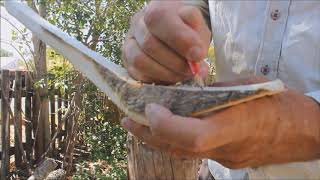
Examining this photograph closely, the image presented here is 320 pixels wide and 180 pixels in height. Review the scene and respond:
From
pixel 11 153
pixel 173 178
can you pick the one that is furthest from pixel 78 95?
pixel 173 178

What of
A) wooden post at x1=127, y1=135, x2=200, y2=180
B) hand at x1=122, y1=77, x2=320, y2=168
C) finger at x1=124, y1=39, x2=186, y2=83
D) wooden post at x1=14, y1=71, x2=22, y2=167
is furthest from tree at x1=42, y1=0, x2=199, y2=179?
hand at x1=122, y1=77, x2=320, y2=168

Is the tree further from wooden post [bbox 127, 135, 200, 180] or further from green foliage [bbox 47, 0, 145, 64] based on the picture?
wooden post [bbox 127, 135, 200, 180]

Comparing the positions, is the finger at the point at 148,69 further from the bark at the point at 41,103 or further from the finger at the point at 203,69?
the bark at the point at 41,103

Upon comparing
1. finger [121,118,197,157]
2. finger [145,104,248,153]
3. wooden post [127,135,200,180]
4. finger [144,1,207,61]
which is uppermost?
finger [144,1,207,61]

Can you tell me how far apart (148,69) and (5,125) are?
4038 millimetres

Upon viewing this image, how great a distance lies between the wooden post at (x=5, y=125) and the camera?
449 cm

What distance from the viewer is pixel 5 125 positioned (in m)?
4.60

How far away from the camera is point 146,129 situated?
840mm

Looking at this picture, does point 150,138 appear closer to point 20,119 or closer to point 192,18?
point 192,18

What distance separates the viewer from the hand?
72cm

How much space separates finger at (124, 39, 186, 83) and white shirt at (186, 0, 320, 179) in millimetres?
215

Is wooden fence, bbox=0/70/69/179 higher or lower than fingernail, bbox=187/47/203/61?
lower

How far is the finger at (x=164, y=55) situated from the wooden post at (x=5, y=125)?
3.88m

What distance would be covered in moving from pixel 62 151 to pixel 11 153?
69cm
